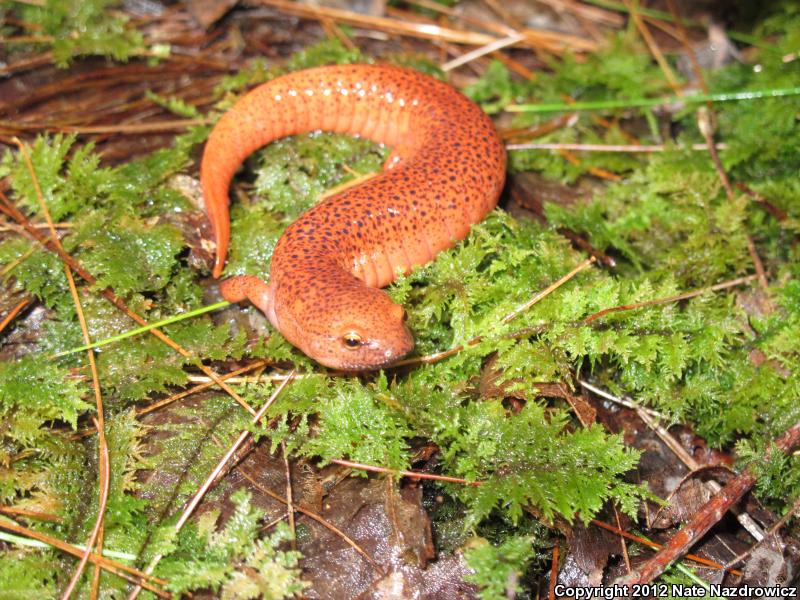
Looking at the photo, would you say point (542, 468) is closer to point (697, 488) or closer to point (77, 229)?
point (697, 488)

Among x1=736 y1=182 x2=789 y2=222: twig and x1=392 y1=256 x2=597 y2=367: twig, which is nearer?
x1=392 y1=256 x2=597 y2=367: twig

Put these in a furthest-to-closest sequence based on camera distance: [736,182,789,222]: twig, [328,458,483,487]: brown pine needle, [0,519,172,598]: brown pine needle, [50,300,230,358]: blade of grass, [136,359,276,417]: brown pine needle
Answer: [736,182,789,222]: twig < [50,300,230,358]: blade of grass < [136,359,276,417]: brown pine needle < [328,458,483,487]: brown pine needle < [0,519,172,598]: brown pine needle

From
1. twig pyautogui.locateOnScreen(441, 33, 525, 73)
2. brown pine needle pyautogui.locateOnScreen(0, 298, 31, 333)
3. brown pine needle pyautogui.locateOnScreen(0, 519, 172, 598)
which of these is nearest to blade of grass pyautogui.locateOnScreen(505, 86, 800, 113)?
twig pyautogui.locateOnScreen(441, 33, 525, 73)

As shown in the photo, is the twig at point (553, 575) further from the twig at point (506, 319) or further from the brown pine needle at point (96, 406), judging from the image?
the brown pine needle at point (96, 406)

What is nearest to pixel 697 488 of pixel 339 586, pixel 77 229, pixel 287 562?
pixel 339 586

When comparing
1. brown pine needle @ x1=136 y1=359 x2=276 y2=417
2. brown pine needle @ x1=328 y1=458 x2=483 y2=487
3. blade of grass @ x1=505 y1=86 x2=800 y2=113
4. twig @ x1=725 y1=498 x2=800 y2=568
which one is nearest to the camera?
brown pine needle @ x1=328 y1=458 x2=483 y2=487

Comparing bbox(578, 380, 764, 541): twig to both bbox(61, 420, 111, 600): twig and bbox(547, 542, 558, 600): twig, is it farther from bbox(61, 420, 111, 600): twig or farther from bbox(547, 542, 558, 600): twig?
bbox(61, 420, 111, 600): twig

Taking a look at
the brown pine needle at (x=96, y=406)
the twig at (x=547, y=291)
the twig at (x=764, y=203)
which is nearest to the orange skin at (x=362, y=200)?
the twig at (x=547, y=291)

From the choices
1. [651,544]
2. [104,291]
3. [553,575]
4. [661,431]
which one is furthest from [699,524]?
[104,291]
